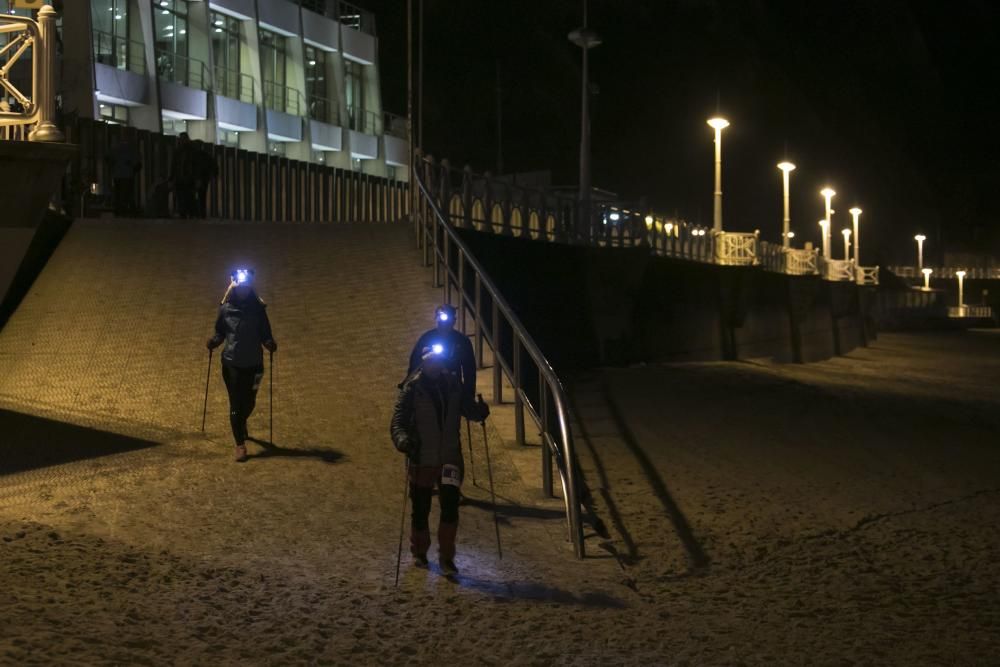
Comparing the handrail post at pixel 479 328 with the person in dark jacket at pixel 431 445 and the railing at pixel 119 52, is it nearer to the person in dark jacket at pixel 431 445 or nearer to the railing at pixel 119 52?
the person in dark jacket at pixel 431 445

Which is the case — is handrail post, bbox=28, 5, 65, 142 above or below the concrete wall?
above

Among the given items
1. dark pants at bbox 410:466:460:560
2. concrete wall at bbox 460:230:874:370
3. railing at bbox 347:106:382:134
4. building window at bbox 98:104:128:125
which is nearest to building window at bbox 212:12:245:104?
building window at bbox 98:104:128:125

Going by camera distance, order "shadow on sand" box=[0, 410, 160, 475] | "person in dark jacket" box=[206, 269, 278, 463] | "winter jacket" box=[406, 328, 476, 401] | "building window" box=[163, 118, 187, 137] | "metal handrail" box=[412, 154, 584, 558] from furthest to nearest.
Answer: "building window" box=[163, 118, 187, 137]
"person in dark jacket" box=[206, 269, 278, 463]
"shadow on sand" box=[0, 410, 160, 475]
"metal handrail" box=[412, 154, 584, 558]
"winter jacket" box=[406, 328, 476, 401]

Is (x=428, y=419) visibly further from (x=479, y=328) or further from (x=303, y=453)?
(x=479, y=328)

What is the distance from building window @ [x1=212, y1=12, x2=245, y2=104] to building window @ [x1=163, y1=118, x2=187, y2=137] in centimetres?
200

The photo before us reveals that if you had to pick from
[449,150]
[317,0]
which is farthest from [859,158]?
[317,0]

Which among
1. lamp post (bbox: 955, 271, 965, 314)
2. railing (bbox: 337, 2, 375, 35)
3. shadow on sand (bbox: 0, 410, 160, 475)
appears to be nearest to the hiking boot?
shadow on sand (bbox: 0, 410, 160, 475)

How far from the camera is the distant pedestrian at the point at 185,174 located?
22375 millimetres

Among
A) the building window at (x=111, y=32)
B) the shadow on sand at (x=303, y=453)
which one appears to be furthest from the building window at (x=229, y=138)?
the shadow on sand at (x=303, y=453)

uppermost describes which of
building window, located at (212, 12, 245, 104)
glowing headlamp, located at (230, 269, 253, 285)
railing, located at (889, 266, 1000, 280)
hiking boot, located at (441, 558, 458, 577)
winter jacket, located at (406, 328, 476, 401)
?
building window, located at (212, 12, 245, 104)

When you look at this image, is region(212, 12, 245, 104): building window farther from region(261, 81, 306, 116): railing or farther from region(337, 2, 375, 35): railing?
region(337, 2, 375, 35): railing

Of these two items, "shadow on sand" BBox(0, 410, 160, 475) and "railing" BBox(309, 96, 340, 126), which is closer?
"shadow on sand" BBox(0, 410, 160, 475)

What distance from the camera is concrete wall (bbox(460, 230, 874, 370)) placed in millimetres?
21156

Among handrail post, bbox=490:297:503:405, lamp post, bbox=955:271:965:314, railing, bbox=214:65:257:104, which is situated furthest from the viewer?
lamp post, bbox=955:271:965:314
